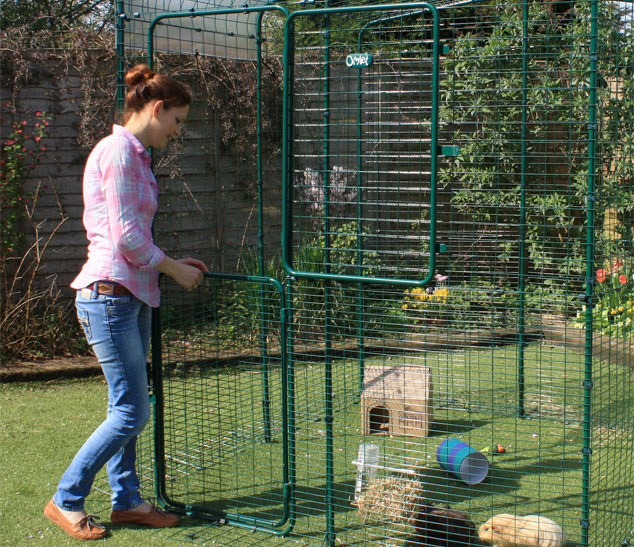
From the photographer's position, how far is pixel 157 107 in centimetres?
296

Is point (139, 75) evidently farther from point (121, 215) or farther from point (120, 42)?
point (121, 215)

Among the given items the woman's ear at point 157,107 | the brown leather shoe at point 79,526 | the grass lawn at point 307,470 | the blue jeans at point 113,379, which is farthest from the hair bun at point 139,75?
the brown leather shoe at point 79,526

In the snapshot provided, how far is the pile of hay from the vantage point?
10.2 feet

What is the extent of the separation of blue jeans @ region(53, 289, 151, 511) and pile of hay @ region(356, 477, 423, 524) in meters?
1.05

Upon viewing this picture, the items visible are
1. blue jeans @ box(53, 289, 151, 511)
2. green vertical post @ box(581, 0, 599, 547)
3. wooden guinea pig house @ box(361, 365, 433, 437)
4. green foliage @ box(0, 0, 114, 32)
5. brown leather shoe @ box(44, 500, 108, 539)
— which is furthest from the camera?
green foliage @ box(0, 0, 114, 32)

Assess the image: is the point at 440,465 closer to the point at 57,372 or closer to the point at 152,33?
the point at 152,33

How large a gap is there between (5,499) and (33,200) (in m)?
2.85

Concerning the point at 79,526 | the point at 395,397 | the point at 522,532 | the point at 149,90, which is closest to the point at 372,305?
the point at 395,397

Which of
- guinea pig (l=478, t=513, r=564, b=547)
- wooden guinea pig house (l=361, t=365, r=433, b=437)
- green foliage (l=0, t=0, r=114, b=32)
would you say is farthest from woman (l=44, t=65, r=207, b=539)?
green foliage (l=0, t=0, r=114, b=32)

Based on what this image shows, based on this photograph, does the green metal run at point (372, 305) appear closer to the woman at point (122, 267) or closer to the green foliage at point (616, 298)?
the green foliage at point (616, 298)

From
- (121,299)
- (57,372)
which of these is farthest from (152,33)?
(57,372)

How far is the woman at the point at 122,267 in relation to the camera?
2.85 m

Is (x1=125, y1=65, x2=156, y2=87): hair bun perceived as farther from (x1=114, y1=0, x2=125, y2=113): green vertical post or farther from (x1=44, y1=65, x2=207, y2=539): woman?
(x1=114, y1=0, x2=125, y2=113): green vertical post

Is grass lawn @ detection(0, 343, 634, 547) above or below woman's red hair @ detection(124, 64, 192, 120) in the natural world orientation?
below
